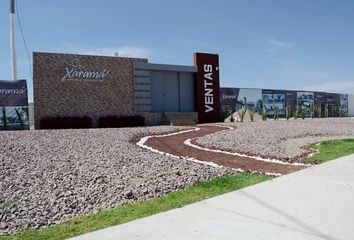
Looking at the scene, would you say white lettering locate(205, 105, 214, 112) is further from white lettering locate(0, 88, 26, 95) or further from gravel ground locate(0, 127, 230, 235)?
gravel ground locate(0, 127, 230, 235)

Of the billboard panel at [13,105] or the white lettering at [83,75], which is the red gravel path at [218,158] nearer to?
the billboard panel at [13,105]

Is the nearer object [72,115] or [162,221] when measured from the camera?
[162,221]

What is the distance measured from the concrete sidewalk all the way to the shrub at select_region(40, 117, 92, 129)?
705 inches

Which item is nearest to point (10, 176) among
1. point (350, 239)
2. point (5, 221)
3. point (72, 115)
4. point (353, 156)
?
point (5, 221)

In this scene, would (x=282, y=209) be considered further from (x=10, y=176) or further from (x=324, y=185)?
(x=10, y=176)

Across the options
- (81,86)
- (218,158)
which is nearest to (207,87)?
(81,86)

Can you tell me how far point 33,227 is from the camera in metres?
5.97

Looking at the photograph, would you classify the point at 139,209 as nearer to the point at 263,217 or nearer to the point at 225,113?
the point at 263,217

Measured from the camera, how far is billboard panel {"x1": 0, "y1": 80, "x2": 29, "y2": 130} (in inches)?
854

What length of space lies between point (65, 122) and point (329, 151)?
51.3 ft

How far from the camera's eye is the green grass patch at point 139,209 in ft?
18.1

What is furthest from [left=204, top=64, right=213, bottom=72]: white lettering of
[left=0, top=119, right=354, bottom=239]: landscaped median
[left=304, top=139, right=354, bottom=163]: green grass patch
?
[left=304, top=139, right=354, bottom=163]: green grass patch

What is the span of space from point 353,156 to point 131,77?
18.2m

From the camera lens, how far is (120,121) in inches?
989
